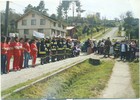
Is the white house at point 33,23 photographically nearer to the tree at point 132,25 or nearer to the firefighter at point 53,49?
the tree at point 132,25

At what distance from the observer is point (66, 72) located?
39.9 ft

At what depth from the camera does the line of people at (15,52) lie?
10.5 meters

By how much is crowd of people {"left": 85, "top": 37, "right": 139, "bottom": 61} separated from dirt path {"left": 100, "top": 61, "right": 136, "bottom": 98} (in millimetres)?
4515

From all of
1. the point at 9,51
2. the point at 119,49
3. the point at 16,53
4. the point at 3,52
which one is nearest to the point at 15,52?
the point at 16,53

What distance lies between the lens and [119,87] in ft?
32.9

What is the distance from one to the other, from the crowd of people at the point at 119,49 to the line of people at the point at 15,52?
6996mm

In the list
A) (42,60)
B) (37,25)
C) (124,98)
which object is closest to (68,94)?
(124,98)

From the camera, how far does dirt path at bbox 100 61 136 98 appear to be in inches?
348

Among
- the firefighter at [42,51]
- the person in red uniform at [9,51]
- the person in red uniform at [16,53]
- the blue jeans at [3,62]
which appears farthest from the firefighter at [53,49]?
the blue jeans at [3,62]

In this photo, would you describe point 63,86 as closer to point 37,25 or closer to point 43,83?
point 43,83

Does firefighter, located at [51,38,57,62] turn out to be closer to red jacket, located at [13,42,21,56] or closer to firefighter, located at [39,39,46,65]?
firefighter, located at [39,39,46,65]

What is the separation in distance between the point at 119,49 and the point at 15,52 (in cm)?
941

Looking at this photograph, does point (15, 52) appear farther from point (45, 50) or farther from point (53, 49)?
point (53, 49)

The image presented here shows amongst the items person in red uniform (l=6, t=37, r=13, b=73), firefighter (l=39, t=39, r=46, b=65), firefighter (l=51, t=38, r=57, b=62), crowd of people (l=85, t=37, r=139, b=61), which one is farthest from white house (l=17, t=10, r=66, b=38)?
person in red uniform (l=6, t=37, r=13, b=73)
